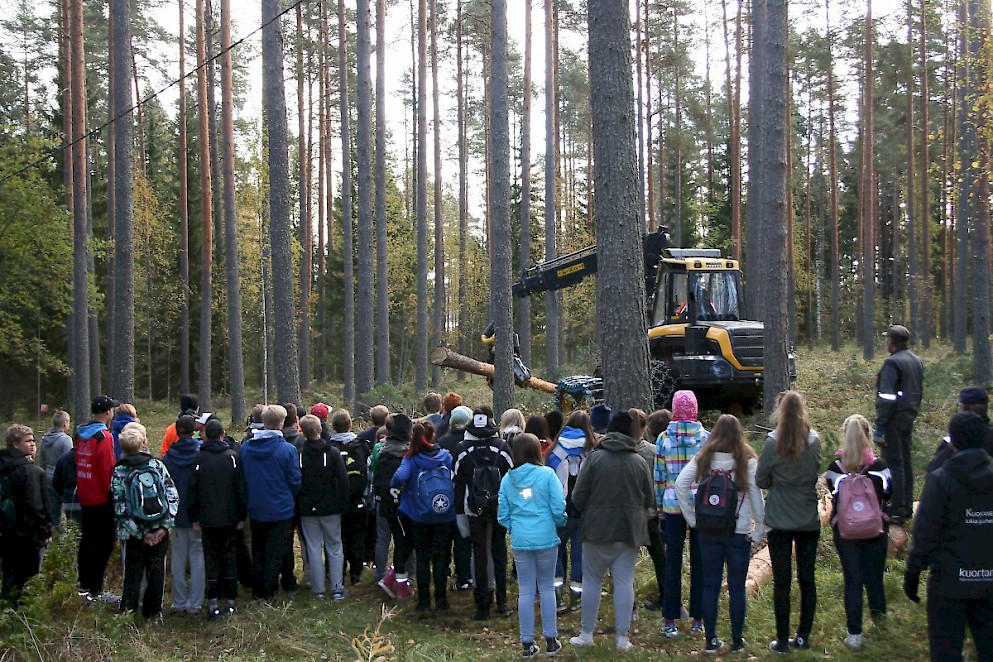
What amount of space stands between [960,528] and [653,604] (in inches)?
136

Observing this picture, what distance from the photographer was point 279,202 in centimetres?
1477

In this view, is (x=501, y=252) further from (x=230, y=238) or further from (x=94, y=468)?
(x=230, y=238)

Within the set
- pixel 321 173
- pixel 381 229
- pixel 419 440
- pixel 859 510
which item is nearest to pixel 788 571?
pixel 859 510

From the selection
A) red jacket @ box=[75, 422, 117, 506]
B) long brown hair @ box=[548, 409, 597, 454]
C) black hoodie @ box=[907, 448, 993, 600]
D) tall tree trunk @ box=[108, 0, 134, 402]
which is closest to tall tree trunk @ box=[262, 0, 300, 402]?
tall tree trunk @ box=[108, 0, 134, 402]

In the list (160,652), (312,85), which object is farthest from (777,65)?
(312,85)

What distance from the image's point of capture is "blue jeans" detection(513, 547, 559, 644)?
22.2 feet

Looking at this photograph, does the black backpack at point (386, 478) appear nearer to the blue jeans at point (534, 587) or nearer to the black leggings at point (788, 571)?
the blue jeans at point (534, 587)

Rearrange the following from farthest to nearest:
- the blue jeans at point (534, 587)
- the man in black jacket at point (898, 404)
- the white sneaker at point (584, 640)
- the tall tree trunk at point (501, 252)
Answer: the tall tree trunk at point (501, 252), the man in black jacket at point (898, 404), the white sneaker at point (584, 640), the blue jeans at point (534, 587)

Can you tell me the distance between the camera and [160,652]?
23.2ft

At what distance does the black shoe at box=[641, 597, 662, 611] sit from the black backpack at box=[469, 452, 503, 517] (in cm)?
167

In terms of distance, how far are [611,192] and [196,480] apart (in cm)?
544

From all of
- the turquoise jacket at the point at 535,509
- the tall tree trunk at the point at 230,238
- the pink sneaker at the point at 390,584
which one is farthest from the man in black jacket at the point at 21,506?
the tall tree trunk at the point at 230,238

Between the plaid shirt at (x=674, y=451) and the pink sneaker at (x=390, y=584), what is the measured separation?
2.95m

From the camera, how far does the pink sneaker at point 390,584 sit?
337 inches
